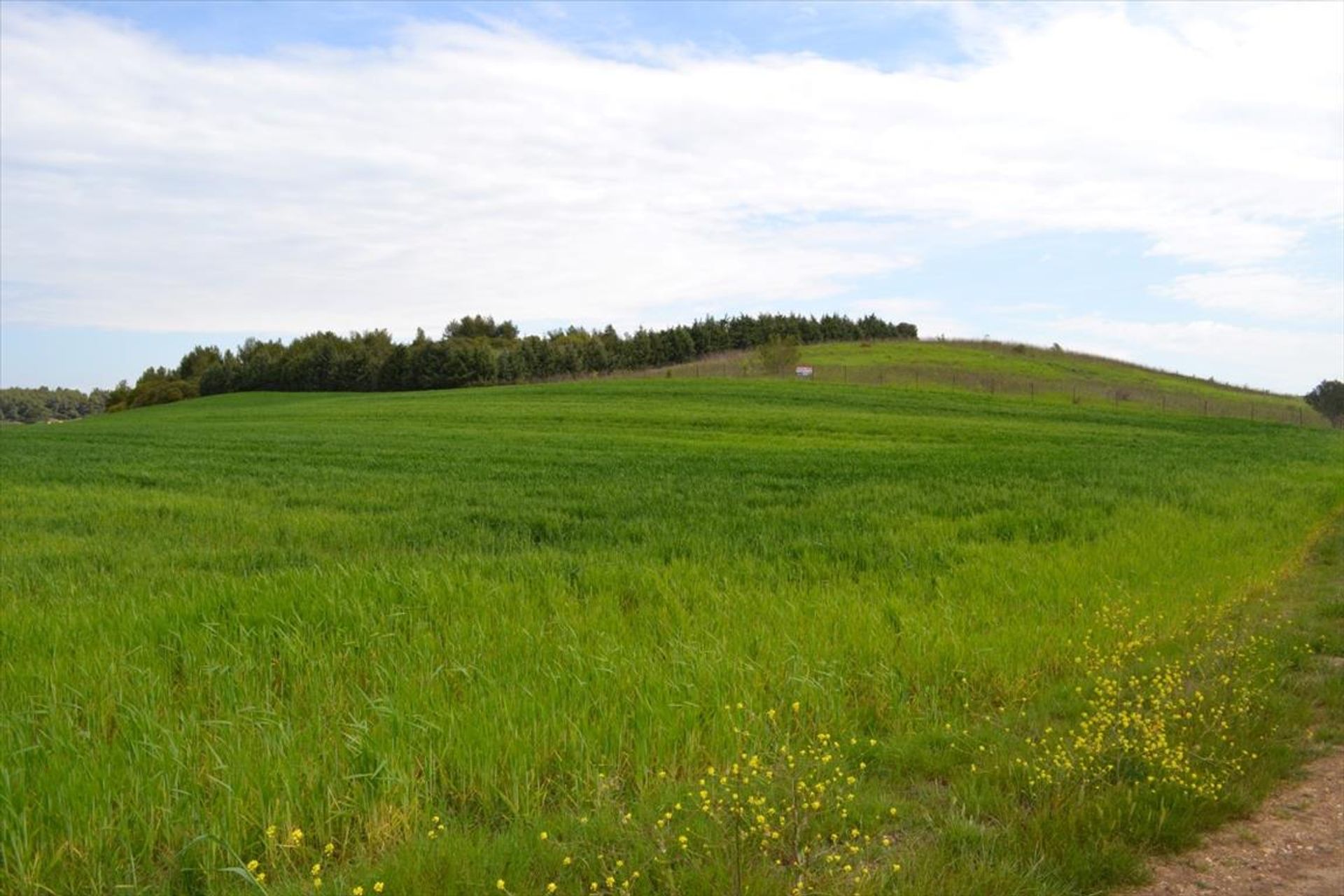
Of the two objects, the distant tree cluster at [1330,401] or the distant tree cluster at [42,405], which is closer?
the distant tree cluster at [1330,401]

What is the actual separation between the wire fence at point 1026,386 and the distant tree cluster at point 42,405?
148 meters

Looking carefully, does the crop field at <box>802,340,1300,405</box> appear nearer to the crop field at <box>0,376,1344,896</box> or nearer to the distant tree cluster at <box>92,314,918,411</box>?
the distant tree cluster at <box>92,314,918,411</box>

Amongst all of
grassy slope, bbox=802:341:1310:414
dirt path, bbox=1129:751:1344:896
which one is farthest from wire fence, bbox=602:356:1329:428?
dirt path, bbox=1129:751:1344:896

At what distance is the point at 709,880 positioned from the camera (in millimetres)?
4008

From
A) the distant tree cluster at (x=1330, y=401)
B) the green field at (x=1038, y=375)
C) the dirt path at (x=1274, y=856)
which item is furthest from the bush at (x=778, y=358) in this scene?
the dirt path at (x=1274, y=856)

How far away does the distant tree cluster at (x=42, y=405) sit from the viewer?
178 m

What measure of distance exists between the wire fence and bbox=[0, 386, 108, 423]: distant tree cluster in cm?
14807

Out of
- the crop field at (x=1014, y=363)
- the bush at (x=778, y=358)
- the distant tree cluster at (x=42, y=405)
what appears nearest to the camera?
the bush at (x=778, y=358)

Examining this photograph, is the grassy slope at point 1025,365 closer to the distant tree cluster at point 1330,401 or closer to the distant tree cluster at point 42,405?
the distant tree cluster at point 1330,401

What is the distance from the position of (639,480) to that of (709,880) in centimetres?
1488

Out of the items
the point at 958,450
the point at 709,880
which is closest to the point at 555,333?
the point at 958,450

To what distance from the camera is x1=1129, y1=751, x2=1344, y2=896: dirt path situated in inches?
168

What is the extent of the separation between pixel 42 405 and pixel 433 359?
140 metres

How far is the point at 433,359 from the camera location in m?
91.8
